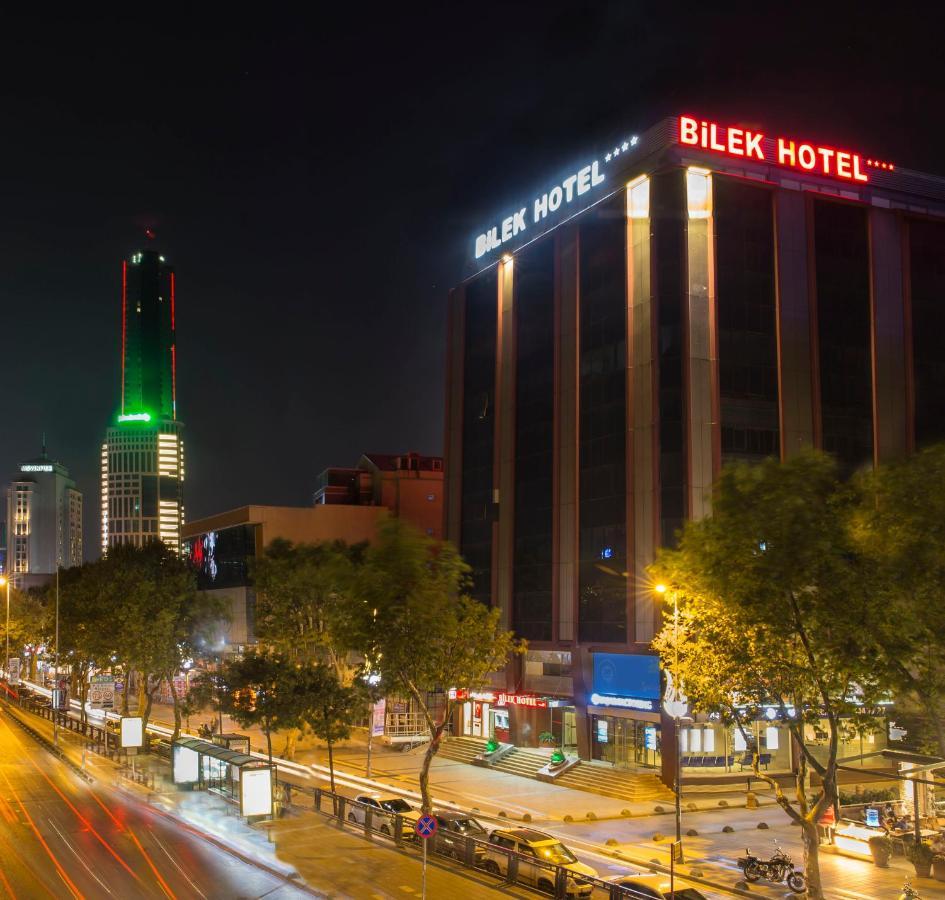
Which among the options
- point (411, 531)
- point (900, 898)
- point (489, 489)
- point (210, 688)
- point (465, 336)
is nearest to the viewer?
point (900, 898)

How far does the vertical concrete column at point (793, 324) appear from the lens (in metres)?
64.0

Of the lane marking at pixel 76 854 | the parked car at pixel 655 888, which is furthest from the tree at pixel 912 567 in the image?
the lane marking at pixel 76 854

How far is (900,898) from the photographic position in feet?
114

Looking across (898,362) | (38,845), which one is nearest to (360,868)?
(38,845)

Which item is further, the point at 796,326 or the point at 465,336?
the point at 465,336

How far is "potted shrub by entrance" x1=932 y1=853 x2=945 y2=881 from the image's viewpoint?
3809 cm

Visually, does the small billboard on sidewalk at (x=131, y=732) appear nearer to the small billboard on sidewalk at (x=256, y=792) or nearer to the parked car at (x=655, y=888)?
the small billboard on sidewalk at (x=256, y=792)

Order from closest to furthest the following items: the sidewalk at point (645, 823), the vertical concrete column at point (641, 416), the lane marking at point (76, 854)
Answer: the lane marking at point (76, 854)
the sidewalk at point (645, 823)
the vertical concrete column at point (641, 416)

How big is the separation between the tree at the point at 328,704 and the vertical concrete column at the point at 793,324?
3026 centimetres

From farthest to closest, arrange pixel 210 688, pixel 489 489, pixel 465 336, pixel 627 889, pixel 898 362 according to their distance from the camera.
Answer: pixel 465 336, pixel 489 489, pixel 898 362, pixel 210 688, pixel 627 889

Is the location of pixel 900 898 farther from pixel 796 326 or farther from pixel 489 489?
pixel 489 489

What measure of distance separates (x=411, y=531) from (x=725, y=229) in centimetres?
3117

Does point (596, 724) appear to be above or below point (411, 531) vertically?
below

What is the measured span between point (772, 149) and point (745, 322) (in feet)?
41.4
